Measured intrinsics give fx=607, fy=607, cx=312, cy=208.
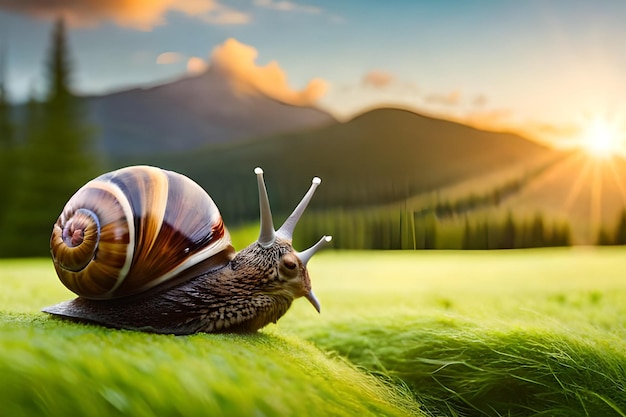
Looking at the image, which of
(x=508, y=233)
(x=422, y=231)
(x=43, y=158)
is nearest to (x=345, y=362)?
(x=422, y=231)

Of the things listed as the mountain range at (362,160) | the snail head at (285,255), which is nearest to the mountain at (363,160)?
the mountain range at (362,160)

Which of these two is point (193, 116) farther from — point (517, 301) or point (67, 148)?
point (517, 301)

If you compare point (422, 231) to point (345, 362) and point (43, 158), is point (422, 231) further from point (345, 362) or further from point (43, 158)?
point (43, 158)

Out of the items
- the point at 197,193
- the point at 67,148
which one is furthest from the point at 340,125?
the point at 197,193

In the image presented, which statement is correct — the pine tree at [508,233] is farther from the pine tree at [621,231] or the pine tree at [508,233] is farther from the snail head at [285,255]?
the snail head at [285,255]

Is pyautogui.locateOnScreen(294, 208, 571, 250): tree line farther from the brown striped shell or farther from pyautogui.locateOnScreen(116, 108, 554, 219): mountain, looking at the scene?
the brown striped shell
